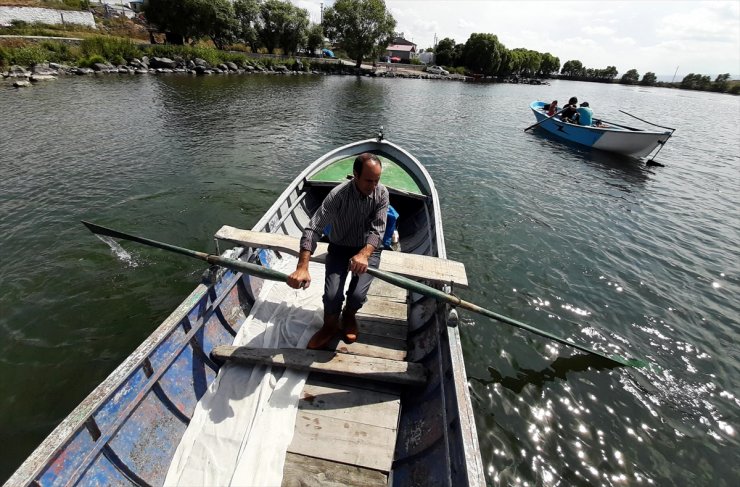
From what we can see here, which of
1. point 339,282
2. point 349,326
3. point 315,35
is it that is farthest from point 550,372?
point 315,35

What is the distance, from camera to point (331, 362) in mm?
4434

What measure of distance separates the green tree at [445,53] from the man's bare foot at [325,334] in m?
116

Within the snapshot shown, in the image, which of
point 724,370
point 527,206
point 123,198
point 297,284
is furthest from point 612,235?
point 123,198

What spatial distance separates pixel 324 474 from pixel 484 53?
357 feet


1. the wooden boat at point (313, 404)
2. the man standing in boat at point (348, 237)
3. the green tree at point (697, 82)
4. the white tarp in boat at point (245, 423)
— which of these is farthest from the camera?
the green tree at point (697, 82)

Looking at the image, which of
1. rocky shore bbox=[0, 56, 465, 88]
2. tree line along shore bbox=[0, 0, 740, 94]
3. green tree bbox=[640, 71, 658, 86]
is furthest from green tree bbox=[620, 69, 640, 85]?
rocky shore bbox=[0, 56, 465, 88]

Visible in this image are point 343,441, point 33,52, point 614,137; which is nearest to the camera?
point 343,441

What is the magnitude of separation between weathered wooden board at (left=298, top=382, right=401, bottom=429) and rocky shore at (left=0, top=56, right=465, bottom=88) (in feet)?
118

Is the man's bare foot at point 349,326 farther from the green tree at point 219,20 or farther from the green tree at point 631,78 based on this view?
the green tree at point 631,78

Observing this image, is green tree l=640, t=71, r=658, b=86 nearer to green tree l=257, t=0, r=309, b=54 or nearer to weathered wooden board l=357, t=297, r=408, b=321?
green tree l=257, t=0, r=309, b=54

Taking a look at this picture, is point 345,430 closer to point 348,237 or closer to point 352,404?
point 352,404

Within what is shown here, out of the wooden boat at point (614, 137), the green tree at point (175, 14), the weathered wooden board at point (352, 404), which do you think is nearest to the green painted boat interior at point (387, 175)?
the weathered wooden board at point (352, 404)

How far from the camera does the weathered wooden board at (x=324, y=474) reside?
3463 mm

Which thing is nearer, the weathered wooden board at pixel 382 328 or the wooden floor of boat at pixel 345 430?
the wooden floor of boat at pixel 345 430
